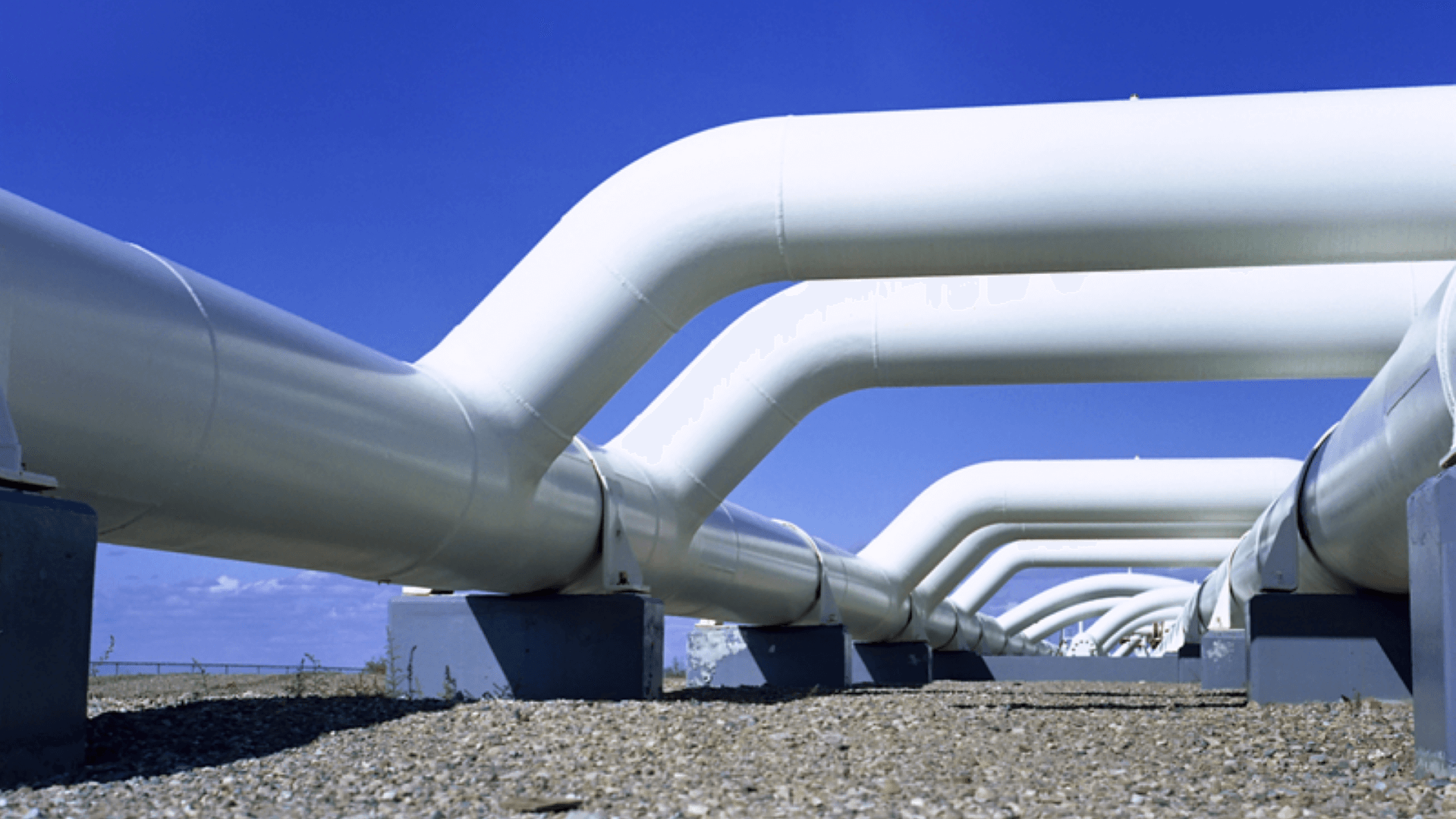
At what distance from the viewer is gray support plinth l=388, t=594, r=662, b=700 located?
795 cm

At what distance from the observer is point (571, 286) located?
7133 mm

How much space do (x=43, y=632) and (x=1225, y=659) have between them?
12976mm

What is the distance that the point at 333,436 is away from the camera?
580 centimetres

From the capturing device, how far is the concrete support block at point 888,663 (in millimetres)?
18625

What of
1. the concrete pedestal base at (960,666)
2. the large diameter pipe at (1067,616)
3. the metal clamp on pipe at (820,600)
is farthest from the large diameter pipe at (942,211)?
Answer: the large diameter pipe at (1067,616)

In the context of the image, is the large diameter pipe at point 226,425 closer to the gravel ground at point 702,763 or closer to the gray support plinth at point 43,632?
the gray support plinth at point 43,632

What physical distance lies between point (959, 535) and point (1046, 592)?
18415 millimetres

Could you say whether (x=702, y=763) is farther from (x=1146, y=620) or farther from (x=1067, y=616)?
(x=1146, y=620)

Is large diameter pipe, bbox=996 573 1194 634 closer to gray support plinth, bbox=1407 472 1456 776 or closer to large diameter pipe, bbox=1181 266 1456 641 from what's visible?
large diameter pipe, bbox=1181 266 1456 641

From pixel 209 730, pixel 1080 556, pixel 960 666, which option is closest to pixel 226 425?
pixel 209 730

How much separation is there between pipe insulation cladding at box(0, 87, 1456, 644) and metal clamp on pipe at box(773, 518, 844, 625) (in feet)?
19.1

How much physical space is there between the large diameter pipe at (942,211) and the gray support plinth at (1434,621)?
6.43 feet

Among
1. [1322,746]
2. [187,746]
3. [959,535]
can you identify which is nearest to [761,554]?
[959,535]

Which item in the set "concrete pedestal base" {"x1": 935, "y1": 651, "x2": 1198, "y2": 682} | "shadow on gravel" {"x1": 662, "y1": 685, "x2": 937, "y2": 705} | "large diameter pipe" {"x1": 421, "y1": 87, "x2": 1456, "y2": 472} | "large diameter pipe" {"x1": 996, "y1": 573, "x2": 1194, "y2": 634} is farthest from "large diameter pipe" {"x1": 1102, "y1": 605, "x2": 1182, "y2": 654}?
"large diameter pipe" {"x1": 421, "y1": 87, "x2": 1456, "y2": 472}
